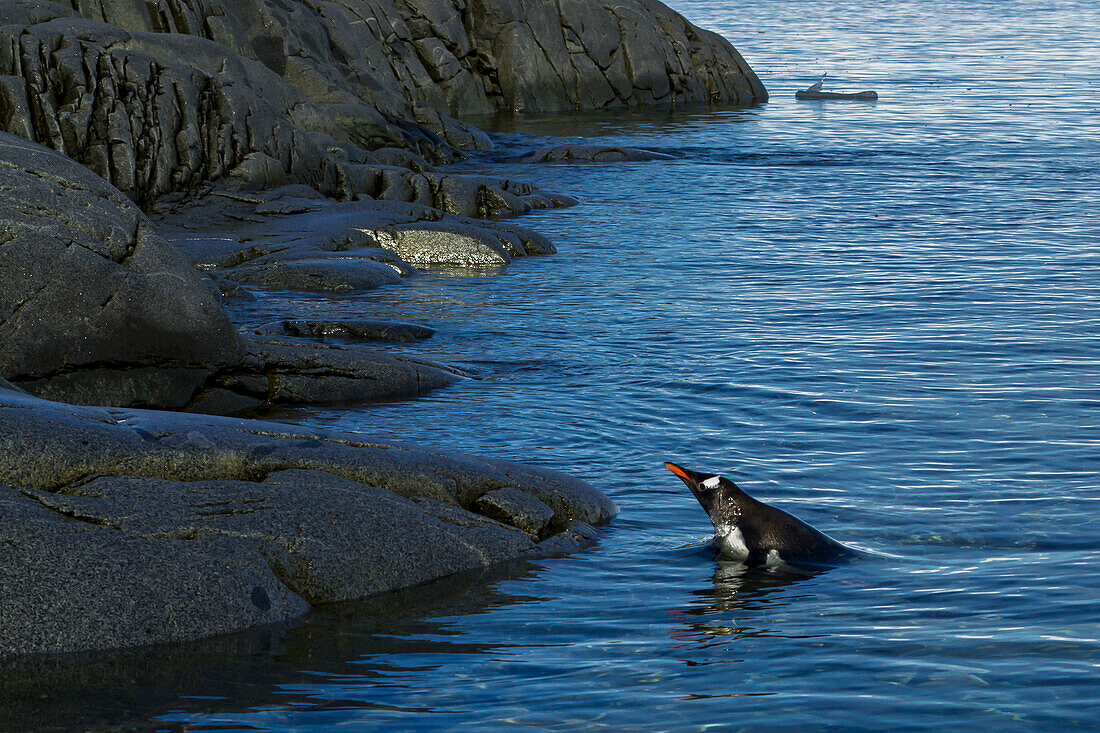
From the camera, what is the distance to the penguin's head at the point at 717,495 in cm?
823

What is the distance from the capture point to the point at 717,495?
8320 millimetres

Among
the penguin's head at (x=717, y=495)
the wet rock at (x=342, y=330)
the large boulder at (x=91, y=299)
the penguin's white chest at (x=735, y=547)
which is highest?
the large boulder at (x=91, y=299)

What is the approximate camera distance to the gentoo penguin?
809 cm

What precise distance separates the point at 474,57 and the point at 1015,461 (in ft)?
99.5

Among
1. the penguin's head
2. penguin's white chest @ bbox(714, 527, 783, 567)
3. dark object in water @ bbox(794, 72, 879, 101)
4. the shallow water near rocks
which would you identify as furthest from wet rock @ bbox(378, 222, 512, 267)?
dark object in water @ bbox(794, 72, 879, 101)

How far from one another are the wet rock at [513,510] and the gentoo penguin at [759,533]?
92 cm

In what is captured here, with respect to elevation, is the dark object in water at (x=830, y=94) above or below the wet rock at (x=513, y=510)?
above

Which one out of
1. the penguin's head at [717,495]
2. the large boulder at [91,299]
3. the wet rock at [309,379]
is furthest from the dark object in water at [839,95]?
the penguin's head at [717,495]

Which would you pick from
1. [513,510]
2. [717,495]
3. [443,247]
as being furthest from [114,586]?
[443,247]

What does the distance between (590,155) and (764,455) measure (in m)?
20.8

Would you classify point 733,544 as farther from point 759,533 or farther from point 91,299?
point 91,299

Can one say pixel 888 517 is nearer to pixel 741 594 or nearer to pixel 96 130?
pixel 741 594

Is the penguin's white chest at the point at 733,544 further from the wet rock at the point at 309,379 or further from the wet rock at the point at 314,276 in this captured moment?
the wet rock at the point at 314,276

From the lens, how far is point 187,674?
6273 millimetres
